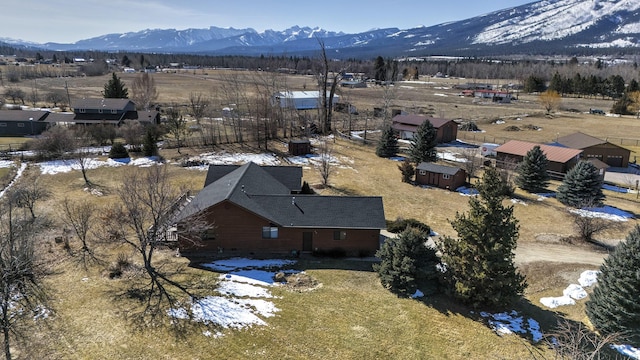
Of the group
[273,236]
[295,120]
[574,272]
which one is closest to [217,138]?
[295,120]

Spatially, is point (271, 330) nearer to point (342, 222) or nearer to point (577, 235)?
point (342, 222)

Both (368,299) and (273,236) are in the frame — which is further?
(273,236)

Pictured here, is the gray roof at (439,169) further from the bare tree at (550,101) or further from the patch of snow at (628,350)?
the bare tree at (550,101)

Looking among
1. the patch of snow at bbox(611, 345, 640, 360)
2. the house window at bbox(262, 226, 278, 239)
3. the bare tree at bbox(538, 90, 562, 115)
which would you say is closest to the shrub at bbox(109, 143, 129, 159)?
the house window at bbox(262, 226, 278, 239)

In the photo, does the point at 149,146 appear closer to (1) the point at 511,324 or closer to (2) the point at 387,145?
(2) the point at 387,145

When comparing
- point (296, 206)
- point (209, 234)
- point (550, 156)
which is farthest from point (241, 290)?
point (550, 156)
